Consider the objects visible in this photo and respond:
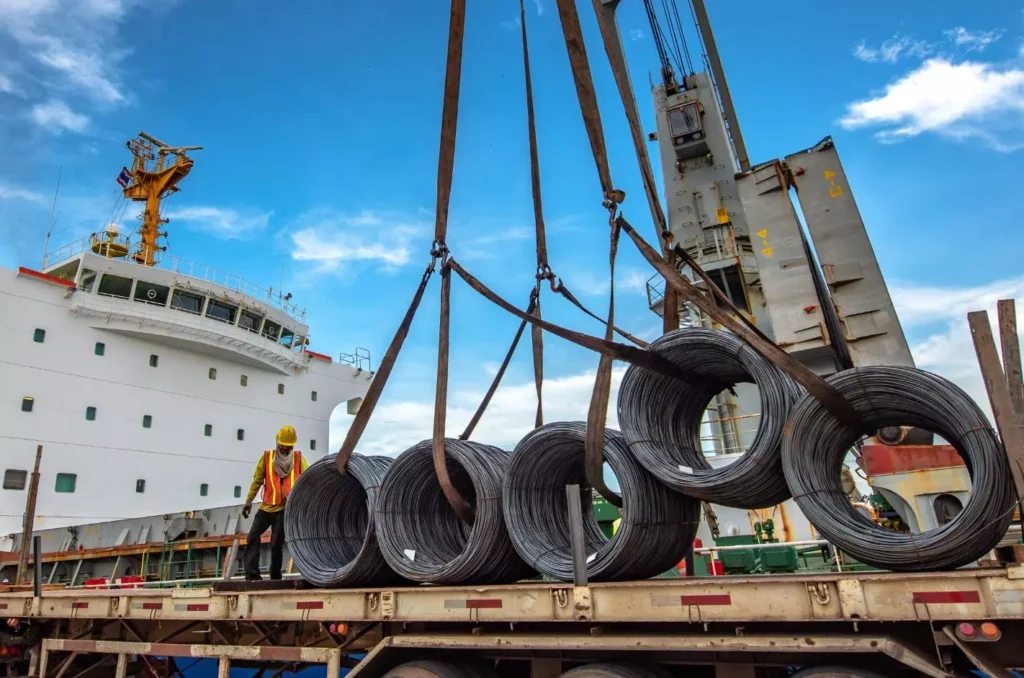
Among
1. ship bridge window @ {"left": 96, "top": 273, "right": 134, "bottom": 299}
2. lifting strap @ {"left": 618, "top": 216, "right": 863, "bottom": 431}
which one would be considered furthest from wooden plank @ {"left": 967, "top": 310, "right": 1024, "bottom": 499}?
ship bridge window @ {"left": 96, "top": 273, "right": 134, "bottom": 299}

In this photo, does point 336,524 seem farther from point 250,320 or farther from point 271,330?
point 271,330

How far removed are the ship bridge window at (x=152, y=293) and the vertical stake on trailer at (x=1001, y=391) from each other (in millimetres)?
20512

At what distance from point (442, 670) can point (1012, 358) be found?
377cm

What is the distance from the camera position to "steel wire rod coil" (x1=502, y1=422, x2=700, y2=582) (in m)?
4.51

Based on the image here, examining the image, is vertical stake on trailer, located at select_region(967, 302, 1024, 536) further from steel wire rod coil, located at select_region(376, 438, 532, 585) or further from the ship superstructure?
the ship superstructure

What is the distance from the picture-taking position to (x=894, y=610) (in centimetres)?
313

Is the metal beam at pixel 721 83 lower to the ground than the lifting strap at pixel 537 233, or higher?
higher

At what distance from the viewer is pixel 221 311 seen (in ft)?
68.1

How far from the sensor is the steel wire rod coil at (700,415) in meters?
4.17

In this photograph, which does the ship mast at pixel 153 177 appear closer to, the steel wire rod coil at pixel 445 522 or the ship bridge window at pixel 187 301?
the ship bridge window at pixel 187 301

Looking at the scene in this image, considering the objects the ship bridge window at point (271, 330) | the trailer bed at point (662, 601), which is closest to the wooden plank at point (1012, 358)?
the trailer bed at point (662, 601)

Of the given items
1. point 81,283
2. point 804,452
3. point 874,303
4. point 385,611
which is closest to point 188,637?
point 385,611

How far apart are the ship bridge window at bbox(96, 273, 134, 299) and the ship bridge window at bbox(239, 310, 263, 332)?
3.25 metres

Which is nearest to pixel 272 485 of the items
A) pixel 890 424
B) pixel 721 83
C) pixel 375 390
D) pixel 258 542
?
pixel 258 542
